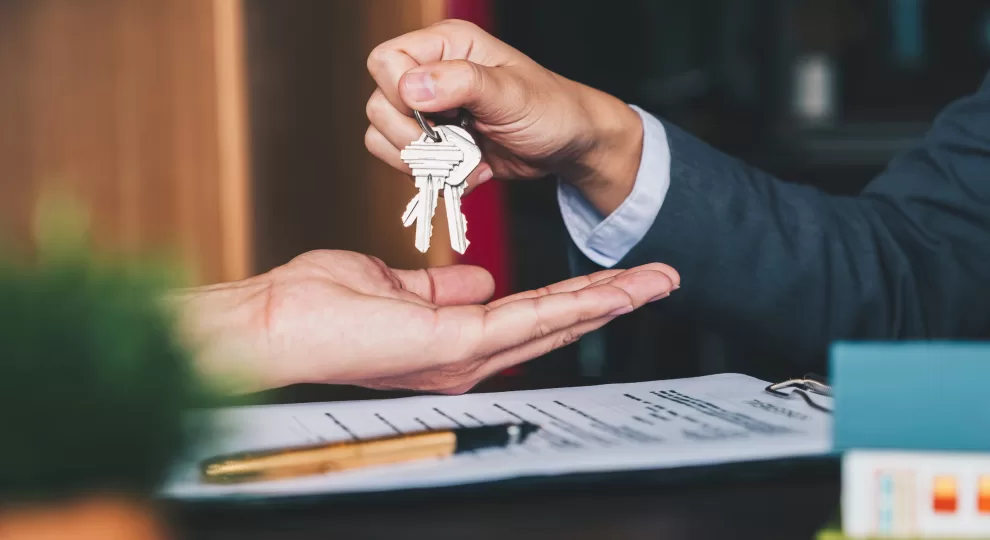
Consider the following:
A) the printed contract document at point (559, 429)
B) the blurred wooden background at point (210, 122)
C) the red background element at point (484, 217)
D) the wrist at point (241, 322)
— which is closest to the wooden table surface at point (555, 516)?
the printed contract document at point (559, 429)

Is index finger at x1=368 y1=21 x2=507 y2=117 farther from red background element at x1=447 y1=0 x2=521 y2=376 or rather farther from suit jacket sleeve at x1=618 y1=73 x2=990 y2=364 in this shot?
red background element at x1=447 y1=0 x2=521 y2=376

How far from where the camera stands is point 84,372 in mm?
410

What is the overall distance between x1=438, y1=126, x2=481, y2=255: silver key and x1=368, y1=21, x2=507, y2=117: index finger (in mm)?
67

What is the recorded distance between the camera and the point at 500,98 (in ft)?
2.59

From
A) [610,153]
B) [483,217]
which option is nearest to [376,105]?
[610,153]

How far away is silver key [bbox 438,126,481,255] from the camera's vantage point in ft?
2.44

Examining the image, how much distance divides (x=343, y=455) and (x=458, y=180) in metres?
0.31

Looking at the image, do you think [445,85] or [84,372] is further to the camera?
[445,85]

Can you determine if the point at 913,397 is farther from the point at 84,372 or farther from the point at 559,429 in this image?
the point at 84,372

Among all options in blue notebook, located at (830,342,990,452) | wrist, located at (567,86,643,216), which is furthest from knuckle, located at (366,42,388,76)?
blue notebook, located at (830,342,990,452)

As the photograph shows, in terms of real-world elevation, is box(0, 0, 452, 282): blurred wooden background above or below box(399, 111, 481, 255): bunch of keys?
above

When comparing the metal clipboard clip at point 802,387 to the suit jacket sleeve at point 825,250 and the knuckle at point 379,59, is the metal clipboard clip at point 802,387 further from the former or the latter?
the knuckle at point 379,59

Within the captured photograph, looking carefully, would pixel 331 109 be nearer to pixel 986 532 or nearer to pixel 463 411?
pixel 463 411

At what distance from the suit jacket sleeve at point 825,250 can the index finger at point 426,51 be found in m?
0.21
